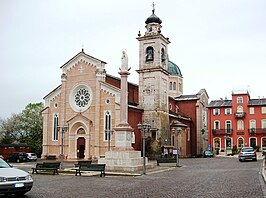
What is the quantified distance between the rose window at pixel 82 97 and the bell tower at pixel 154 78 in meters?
7.23

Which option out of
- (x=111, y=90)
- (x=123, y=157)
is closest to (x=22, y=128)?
(x=111, y=90)

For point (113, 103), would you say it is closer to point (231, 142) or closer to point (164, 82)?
point (164, 82)

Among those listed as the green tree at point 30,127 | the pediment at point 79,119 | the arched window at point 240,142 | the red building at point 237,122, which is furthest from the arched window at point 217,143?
the pediment at point 79,119

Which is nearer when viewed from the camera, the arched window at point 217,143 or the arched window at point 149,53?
the arched window at point 149,53

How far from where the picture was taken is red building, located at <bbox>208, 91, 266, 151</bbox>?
6372cm

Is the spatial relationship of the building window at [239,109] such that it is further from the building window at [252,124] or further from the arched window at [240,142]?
the arched window at [240,142]

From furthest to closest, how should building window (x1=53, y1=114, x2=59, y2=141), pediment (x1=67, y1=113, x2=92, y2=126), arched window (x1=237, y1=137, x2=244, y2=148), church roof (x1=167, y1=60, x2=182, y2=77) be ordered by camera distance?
church roof (x1=167, y1=60, x2=182, y2=77) < arched window (x1=237, y1=137, x2=244, y2=148) < building window (x1=53, y1=114, x2=59, y2=141) < pediment (x1=67, y1=113, x2=92, y2=126)

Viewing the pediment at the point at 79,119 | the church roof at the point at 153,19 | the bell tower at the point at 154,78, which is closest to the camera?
the pediment at the point at 79,119

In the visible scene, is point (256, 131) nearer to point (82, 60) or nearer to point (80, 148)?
point (80, 148)

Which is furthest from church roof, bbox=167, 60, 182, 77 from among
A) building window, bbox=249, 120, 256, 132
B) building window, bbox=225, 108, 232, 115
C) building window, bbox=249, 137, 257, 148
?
building window, bbox=249, 137, 257, 148

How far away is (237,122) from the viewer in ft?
215

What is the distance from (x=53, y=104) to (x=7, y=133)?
58.3ft

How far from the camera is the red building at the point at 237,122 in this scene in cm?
6372

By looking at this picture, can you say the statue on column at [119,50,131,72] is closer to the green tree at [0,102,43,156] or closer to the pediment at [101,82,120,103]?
the pediment at [101,82,120,103]
